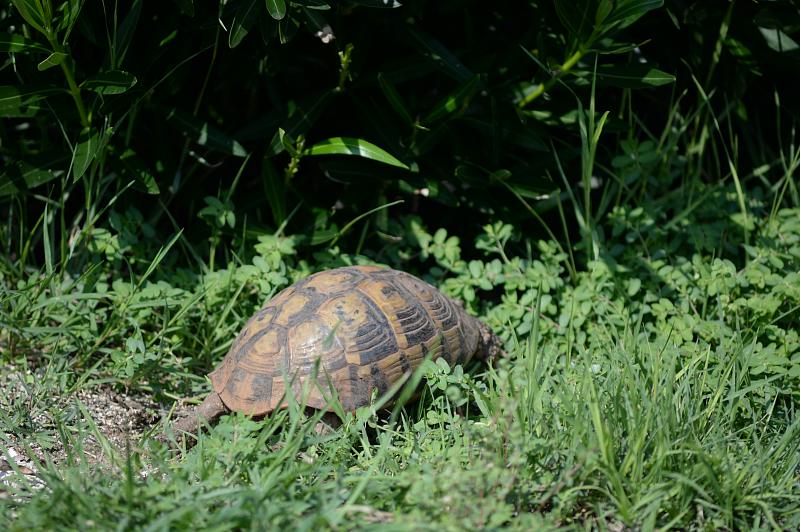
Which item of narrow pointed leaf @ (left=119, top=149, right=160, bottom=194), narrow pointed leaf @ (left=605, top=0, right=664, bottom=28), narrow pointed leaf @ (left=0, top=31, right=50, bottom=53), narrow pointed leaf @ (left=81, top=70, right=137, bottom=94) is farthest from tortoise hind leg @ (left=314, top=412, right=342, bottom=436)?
narrow pointed leaf @ (left=605, top=0, right=664, bottom=28)

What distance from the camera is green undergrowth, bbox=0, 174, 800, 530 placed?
2.35 m

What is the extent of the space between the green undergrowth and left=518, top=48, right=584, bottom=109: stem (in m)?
0.67

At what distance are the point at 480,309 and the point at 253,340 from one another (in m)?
1.41

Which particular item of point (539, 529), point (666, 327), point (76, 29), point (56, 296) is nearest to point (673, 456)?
point (539, 529)

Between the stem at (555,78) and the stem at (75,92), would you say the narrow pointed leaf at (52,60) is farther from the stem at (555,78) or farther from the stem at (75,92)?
the stem at (555,78)

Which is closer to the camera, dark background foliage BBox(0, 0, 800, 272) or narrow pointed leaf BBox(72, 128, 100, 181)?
narrow pointed leaf BBox(72, 128, 100, 181)

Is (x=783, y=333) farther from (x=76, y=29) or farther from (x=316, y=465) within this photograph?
(x=76, y=29)

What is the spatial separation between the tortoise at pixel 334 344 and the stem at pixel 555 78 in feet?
4.03

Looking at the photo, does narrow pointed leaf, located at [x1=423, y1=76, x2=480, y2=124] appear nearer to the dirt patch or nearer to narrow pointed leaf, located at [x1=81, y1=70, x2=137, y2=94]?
narrow pointed leaf, located at [x1=81, y1=70, x2=137, y2=94]

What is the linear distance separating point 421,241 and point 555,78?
1.08 meters

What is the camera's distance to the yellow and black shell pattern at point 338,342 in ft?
9.87

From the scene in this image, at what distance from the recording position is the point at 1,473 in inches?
109

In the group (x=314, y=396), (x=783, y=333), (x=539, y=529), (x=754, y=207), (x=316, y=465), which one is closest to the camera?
(x=539, y=529)

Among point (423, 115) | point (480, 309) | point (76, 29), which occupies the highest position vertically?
point (76, 29)
